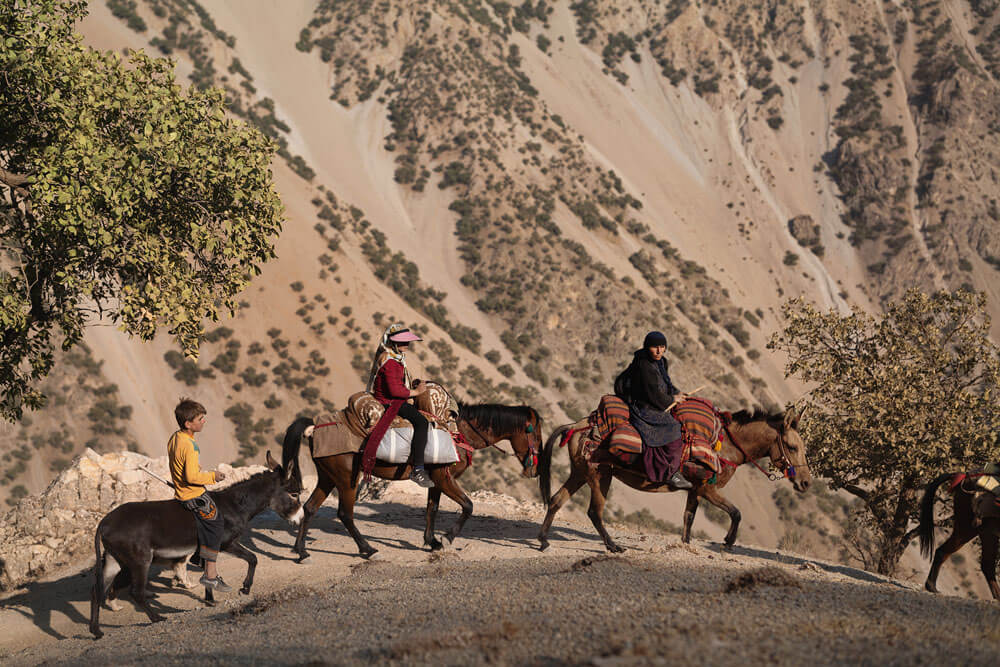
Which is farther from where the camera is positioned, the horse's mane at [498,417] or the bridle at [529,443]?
the horse's mane at [498,417]

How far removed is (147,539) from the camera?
1022 cm

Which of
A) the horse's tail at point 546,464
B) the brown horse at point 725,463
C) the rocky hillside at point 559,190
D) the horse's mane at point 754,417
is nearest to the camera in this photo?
the brown horse at point 725,463

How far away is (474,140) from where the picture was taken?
82.6 meters

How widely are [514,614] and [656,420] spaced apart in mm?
6157

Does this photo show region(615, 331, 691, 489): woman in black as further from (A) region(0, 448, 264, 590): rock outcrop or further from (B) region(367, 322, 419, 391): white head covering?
(A) region(0, 448, 264, 590): rock outcrop

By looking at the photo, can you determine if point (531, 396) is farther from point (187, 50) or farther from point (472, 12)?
point (472, 12)

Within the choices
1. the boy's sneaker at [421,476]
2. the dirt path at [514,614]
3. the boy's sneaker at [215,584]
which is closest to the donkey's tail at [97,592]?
the dirt path at [514,614]

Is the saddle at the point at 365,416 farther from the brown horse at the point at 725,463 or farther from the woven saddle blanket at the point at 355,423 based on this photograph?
the brown horse at the point at 725,463

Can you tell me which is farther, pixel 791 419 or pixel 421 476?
pixel 791 419

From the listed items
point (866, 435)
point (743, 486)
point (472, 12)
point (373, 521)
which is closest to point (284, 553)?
point (373, 521)

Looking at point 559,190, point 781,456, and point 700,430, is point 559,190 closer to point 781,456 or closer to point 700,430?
point 781,456

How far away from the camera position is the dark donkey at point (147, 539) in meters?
10.1

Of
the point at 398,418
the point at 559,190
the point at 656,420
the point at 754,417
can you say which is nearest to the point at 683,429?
the point at 656,420

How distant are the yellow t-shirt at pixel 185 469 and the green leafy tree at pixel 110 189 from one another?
2.66 metres
